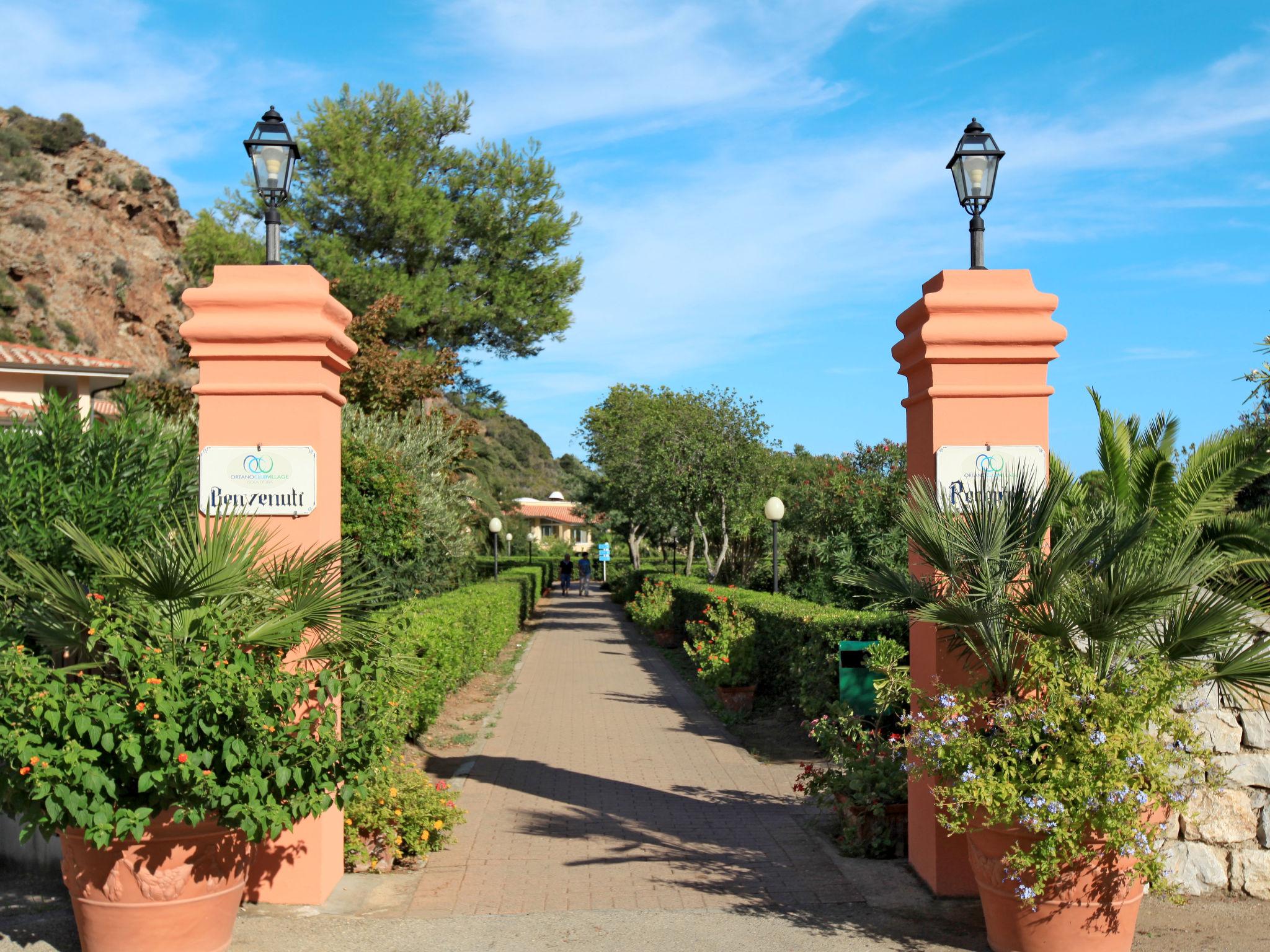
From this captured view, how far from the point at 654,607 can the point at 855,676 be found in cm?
1483

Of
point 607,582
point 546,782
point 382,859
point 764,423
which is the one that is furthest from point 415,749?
point 607,582

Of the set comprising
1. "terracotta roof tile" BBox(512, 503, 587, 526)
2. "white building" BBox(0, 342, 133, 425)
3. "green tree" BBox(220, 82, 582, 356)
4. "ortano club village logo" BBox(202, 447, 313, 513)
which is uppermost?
"green tree" BBox(220, 82, 582, 356)

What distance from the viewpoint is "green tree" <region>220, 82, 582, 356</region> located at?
992 inches

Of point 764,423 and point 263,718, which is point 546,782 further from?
point 764,423

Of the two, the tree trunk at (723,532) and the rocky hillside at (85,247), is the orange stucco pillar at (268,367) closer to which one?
the tree trunk at (723,532)

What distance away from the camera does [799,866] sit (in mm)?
6020

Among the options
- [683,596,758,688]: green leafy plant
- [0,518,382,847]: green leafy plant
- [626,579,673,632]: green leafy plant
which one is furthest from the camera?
[626,579,673,632]: green leafy plant

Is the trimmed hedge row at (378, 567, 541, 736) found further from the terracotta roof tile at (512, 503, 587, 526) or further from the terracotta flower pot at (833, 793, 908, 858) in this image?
the terracotta roof tile at (512, 503, 587, 526)

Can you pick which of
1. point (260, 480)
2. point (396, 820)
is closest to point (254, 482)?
point (260, 480)

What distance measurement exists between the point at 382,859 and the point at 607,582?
44.8m

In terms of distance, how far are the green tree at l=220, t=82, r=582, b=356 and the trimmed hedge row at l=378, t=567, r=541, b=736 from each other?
825 cm

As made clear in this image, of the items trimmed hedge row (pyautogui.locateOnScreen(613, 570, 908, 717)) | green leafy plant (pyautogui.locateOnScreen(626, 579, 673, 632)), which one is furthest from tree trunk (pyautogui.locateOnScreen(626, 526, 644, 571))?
trimmed hedge row (pyautogui.locateOnScreen(613, 570, 908, 717))

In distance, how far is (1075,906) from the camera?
434 cm

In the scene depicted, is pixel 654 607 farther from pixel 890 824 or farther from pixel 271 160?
pixel 271 160
